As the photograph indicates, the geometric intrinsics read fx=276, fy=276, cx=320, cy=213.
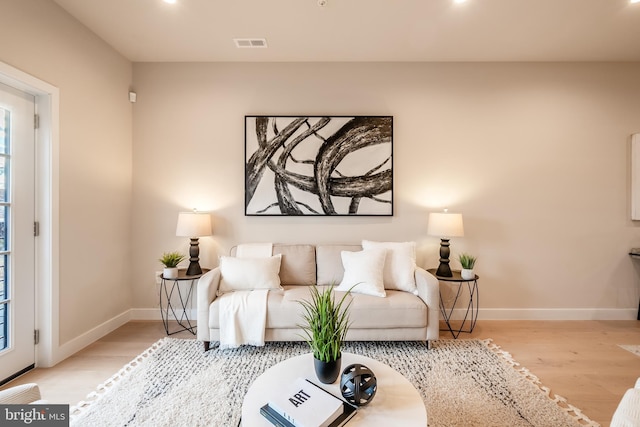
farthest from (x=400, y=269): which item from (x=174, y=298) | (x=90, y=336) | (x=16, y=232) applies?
(x=16, y=232)

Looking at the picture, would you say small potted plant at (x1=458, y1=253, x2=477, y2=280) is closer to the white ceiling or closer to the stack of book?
the stack of book

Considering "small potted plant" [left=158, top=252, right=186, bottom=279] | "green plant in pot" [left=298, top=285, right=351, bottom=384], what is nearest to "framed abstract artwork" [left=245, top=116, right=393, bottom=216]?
"small potted plant" [left=158, top=252, right=186, bottom=279]

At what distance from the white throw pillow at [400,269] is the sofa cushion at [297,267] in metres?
0.76

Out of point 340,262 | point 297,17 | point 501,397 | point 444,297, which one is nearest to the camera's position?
point 501,397

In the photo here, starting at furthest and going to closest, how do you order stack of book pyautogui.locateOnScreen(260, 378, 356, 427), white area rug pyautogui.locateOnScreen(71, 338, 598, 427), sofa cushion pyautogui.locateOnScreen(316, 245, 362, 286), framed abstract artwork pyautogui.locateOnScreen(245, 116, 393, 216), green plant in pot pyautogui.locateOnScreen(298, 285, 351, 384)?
framed abstract artwork pyautogui.locateOnScreen(245, 116, 393, 216), sofa cushion pyautogui.locateOnScreen(316, 245, 362, 286), white area rug pyautogui.locateOnScreen(71, 338, 598, 427), green plant in pot pyautogui.locateOnScreen(298, 285, 351, 384), stack of book pyautogui.locateOnScreen(260, 378, 356, 427)

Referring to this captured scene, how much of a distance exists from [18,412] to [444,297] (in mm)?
3291

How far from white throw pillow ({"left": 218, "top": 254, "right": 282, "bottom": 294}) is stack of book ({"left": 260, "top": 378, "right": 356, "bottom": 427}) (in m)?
1.38

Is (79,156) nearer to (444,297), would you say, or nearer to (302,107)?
(302,107)

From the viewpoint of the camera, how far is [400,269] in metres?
2.69

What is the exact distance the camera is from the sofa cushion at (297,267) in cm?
286

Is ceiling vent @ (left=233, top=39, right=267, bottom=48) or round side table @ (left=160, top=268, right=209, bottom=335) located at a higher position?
ceiling vent @ (left=233, top=39, right=267, bottom=48)

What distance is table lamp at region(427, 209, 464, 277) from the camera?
2.75m

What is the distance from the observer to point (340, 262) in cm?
289

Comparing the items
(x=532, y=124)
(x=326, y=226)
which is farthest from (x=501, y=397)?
(x=532, y=124)
